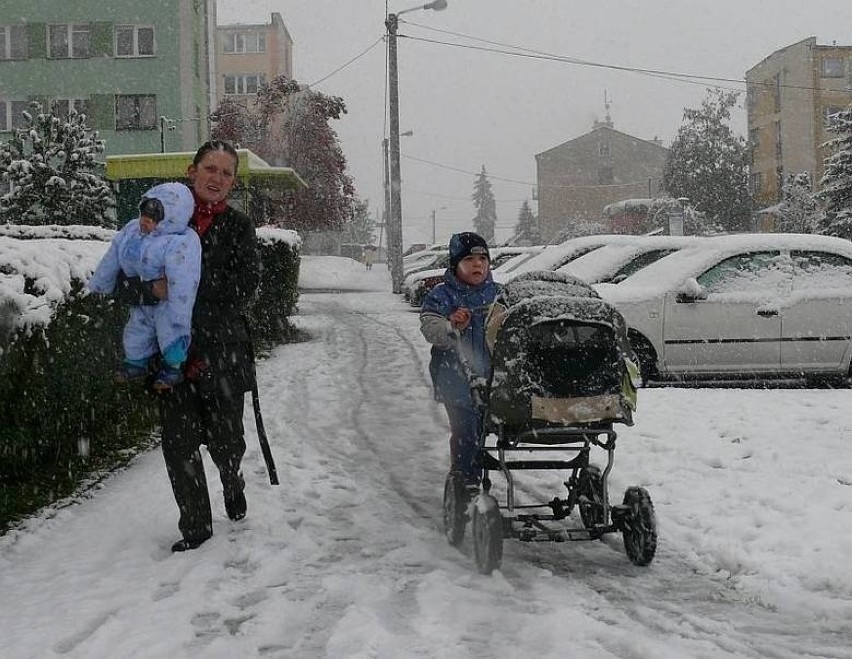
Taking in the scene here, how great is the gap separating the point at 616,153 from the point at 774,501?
8441cm

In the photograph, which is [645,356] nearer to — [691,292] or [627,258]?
[691,292]

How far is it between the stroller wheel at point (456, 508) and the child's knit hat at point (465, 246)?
3.50 ft

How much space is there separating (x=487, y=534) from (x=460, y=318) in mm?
991

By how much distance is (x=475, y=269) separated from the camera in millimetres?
4836

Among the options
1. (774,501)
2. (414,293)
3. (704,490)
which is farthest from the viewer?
(414,293)

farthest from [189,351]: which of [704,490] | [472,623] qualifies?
[704,490]

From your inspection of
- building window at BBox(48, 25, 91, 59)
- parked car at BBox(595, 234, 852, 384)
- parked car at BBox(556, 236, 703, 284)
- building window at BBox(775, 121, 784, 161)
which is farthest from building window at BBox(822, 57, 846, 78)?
parked car at BBox(595, 234, 852, 384)

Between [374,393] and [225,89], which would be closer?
[374,393]

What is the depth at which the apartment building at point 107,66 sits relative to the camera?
40.7 meters

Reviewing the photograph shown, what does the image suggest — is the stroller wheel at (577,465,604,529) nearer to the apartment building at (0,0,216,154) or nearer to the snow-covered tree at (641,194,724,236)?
the apartment building at (0,0,216,154)

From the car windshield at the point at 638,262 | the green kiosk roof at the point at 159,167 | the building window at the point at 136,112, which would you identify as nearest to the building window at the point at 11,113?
the building window at the point at 136,112

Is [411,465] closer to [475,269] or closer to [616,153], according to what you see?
[475,269]

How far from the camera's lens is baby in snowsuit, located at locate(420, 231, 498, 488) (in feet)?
15.8

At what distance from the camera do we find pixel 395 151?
3033cm
